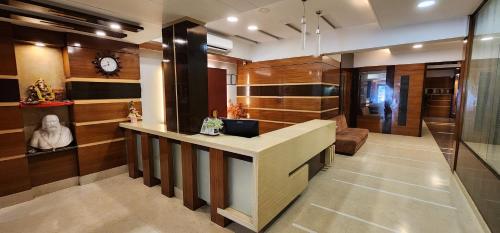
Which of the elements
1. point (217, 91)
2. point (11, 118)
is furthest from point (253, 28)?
point (11, 118)

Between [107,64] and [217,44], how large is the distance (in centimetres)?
214

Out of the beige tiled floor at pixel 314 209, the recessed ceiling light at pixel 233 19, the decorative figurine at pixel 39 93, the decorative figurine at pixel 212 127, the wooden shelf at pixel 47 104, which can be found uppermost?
the recessed ceiling light at pixel 233 19

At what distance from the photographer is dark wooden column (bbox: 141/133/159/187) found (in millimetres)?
3262

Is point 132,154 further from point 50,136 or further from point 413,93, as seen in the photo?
point 413,93

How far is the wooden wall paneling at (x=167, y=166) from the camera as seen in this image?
290cm

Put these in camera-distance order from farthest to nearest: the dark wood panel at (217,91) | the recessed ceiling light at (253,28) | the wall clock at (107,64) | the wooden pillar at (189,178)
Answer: the dark wood panel at (217,91) → the recessed ceiling light at (253,28) → the wall clock at (107,64) → the wooden pillar at (189,178)

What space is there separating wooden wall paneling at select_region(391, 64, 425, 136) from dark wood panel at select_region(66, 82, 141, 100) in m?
7.51

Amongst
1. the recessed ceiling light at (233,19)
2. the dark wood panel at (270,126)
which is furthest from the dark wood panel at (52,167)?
the dark wood panel at (270,126)

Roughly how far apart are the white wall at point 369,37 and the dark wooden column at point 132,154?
4.25 metres

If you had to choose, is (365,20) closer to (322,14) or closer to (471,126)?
(322,14)

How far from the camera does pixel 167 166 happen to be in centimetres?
291

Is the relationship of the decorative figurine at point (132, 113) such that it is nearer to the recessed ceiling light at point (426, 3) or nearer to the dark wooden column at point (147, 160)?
the dark wooden column at point (147, 160)

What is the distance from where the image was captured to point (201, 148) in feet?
8.37

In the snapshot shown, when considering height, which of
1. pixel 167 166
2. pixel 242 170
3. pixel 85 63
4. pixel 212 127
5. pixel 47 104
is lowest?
pixel 167 166
